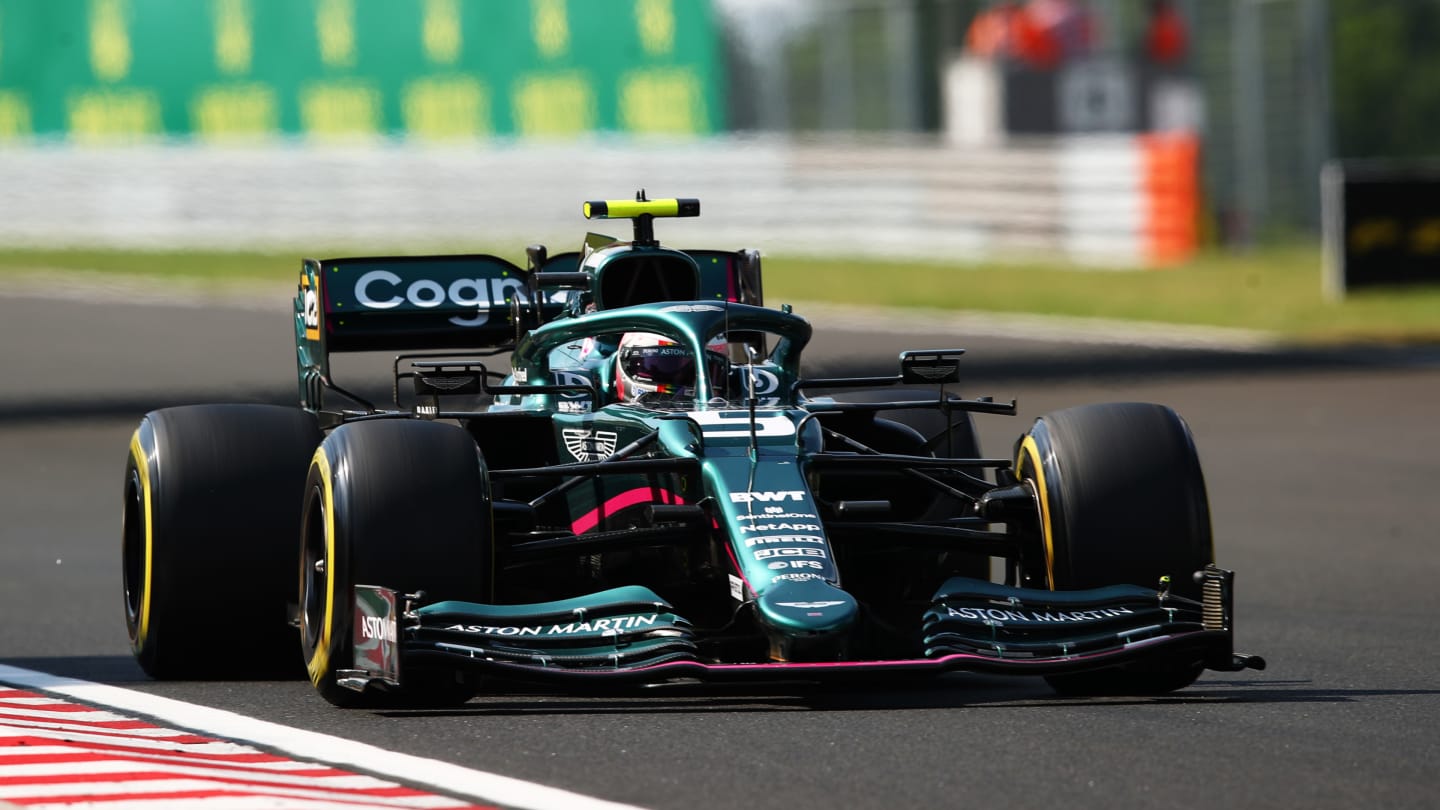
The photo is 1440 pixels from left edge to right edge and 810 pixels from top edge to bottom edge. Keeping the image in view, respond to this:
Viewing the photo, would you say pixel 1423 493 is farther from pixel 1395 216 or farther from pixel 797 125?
→ pixel 797 125

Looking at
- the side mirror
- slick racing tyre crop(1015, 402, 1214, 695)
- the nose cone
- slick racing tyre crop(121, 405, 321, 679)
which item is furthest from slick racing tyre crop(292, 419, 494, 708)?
slick racing tyre crop(1015, 402, 1214, 695)

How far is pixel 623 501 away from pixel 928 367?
3.96 ft

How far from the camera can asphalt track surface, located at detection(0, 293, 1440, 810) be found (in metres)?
6.40

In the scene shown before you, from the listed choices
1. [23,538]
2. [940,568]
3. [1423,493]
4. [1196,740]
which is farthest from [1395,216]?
[1196,740]

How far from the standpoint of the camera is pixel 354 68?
3684 centimetres

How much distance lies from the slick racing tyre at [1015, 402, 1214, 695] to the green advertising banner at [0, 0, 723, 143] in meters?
28.4

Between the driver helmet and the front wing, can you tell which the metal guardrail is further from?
the front wing

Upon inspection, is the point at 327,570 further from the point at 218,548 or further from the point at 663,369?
the point at 663,369

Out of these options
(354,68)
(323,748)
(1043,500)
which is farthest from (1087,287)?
(323,748)

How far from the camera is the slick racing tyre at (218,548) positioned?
8.62 meters

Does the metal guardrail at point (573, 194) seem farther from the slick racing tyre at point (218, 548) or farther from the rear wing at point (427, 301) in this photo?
the slick racing tyre at point (218, 548)

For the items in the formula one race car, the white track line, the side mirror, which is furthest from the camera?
the side mirror

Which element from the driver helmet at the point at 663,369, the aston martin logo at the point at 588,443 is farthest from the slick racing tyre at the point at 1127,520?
the aston martin logo at the point at 588,443

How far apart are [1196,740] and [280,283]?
2418 cm
